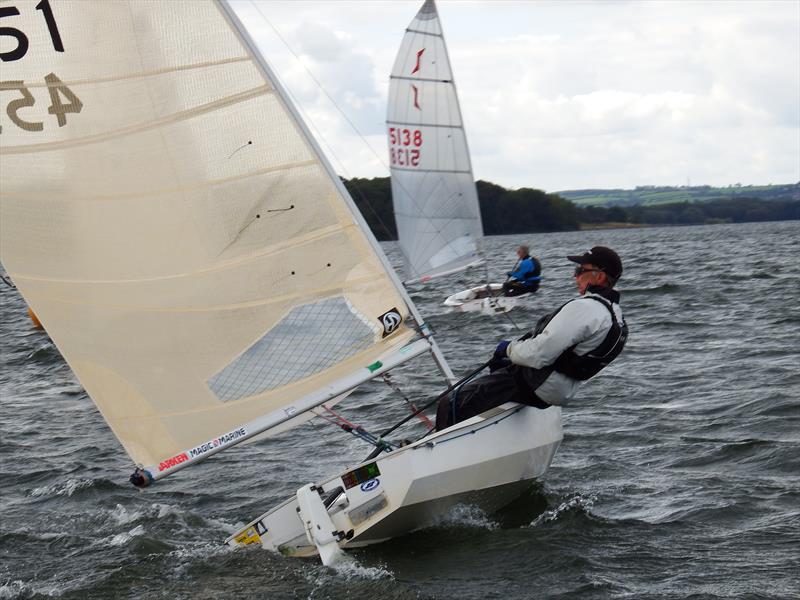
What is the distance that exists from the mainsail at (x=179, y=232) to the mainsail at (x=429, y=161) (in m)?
14.4

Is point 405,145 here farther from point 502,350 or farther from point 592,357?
point 592,357

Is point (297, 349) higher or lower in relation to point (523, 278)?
higher

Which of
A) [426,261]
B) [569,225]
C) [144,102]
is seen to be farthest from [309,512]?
[569,225]

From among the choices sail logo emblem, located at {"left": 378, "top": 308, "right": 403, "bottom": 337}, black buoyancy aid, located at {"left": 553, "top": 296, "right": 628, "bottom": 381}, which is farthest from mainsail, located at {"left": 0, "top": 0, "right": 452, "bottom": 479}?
black buoyancy aid, located at {"left": 553, "top": 296, "right": 628, "bottom": 381}

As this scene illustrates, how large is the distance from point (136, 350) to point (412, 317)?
1567mm

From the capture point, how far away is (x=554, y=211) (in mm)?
75062

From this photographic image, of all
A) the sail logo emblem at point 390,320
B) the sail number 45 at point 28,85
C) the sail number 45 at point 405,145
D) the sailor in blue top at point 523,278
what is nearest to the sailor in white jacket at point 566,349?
the sail logo emblem at point 390,320

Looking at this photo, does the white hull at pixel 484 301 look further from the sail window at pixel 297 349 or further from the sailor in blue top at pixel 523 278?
the sail window at pixel 297 349

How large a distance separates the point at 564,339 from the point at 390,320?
976 millimetres

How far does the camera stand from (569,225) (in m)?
81.8

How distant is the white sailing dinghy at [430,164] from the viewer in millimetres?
19875

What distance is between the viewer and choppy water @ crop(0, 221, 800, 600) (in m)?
5.46

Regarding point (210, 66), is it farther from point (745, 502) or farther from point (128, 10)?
point (745, 502)

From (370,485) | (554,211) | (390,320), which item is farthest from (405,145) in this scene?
(554,211)
